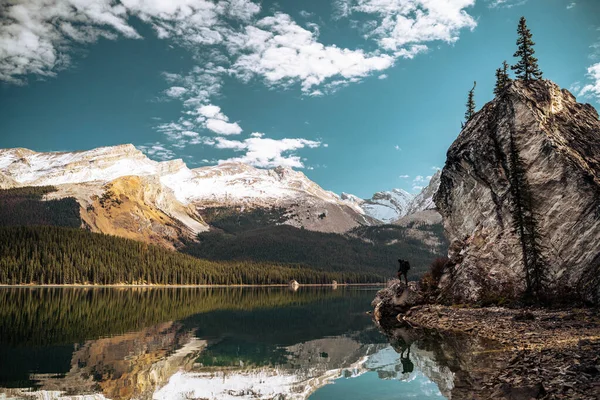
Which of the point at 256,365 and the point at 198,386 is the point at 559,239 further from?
the point at 198,386

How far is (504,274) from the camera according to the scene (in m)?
54.0

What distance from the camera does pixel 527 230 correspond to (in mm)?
51375

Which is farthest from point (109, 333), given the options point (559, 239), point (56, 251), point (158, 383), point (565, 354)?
point (56, 251)

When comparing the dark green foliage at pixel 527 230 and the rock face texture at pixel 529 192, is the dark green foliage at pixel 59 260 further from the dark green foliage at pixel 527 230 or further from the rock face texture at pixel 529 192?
the dark green foliage at pixel 527 230

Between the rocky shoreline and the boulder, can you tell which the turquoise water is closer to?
the rocky shoreline

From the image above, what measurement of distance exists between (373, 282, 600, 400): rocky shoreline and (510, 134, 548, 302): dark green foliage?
14.5ft

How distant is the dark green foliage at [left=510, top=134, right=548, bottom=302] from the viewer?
161 ft

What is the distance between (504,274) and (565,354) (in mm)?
31333

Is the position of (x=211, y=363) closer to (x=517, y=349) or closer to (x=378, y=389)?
(x=378, y=389)

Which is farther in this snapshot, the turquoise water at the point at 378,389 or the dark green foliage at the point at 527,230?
the dark green foliage at the point at 527,230

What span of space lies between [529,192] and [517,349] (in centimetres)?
2924

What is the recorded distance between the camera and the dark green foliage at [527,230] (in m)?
49.0

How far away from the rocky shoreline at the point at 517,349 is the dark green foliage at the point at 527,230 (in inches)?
174

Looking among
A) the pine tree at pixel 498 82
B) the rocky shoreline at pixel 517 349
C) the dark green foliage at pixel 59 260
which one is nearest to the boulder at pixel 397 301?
the rocky shoreline at pixel 517 349
